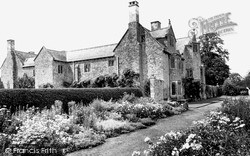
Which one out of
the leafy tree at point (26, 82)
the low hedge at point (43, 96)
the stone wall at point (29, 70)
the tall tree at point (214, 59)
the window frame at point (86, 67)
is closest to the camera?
the low hedge at point (43, 96)

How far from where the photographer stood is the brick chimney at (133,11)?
28422 mm

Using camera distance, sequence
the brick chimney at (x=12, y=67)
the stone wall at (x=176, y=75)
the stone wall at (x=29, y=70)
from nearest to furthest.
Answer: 1. the stone wall at (x=176, y=75)
2. the stone wall at (x=29, y=70)
3. the brick chimney at (x=12, y=67)

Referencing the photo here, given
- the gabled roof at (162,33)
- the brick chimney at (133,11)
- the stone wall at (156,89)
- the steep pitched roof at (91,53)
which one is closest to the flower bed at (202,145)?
the stone wall at (156,89)

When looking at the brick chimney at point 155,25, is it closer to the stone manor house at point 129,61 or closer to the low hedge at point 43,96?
the stone manor house at point 129,61

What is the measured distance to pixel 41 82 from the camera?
112 feet

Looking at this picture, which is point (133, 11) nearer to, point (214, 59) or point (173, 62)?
point (173, 62)

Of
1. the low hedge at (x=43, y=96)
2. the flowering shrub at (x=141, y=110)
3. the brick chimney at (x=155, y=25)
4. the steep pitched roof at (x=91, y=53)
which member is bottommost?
the flowering shrub at (x=141, y=110)

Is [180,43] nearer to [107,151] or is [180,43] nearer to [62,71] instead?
[62,71]

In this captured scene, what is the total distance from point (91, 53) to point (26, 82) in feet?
37.9

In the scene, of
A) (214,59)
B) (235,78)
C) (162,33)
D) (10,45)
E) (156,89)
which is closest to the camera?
(156,89)

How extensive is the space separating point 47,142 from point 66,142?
1376 mm

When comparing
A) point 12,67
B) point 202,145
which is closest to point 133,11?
point 12,67

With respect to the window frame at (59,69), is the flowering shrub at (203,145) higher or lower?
lower

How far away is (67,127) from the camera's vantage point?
855cm
